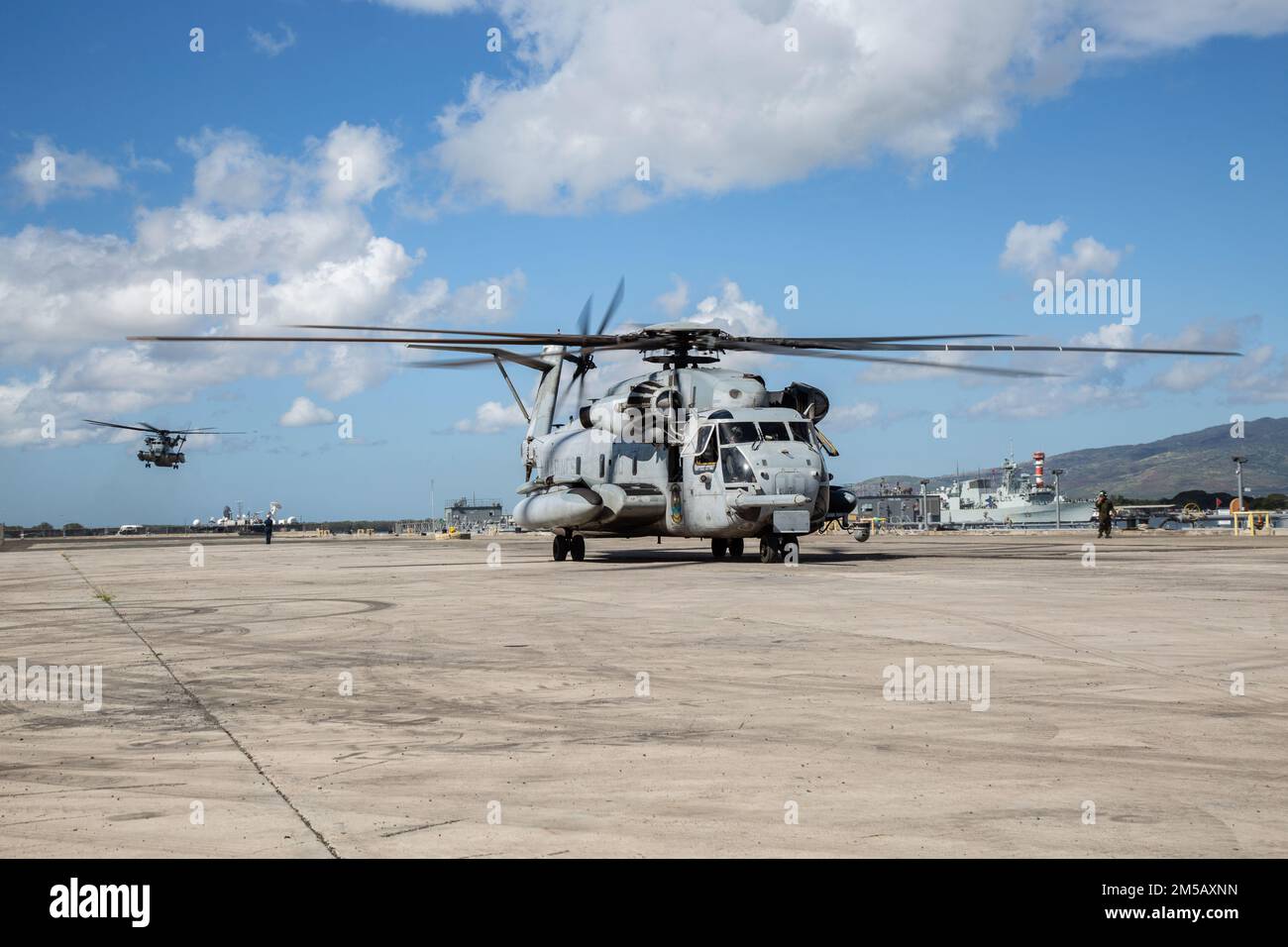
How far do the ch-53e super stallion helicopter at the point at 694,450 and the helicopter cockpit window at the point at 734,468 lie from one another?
1.1 inches

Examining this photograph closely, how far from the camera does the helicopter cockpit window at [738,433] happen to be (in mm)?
25797

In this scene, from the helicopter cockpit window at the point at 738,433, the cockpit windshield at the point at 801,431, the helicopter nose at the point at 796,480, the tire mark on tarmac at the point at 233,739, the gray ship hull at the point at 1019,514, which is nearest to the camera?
the tire mark on tarmac at the point at 233,739

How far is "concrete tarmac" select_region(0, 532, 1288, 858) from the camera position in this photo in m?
4.80

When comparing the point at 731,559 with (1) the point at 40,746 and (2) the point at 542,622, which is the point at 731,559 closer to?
(2) the point at 542,622

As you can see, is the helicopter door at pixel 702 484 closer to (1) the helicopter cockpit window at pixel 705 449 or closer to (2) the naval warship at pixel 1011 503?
(1) the helicopter cockpit window at pixel 705 449

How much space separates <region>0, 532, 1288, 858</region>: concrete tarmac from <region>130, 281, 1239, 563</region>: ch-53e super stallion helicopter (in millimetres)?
9553

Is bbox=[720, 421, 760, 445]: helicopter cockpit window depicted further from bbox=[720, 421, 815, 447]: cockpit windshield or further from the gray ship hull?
the gray ship hull

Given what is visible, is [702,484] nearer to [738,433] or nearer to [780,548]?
[738,433]

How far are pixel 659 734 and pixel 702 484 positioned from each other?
19.7 metres

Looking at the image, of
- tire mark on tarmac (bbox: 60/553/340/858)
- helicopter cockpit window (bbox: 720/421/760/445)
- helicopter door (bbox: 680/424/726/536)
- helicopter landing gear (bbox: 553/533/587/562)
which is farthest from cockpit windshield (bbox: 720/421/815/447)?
tire mark on tarmac (bbox: 60/553/340/858)

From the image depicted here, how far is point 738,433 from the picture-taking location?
25.9 meters

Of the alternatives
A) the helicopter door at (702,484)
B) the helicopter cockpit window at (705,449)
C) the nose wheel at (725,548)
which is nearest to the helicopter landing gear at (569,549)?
the nose wheel at (725,548)

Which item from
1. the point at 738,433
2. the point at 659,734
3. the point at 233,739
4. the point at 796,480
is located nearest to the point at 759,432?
the point at 738,433
